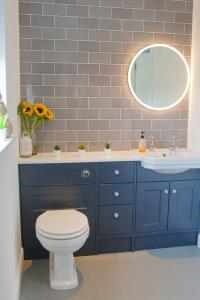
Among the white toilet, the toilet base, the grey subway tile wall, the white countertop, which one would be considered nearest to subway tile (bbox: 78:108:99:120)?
the grey subway tile wall

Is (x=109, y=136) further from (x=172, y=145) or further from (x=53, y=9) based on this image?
(x=53, y=9)

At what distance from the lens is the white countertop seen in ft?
8.34

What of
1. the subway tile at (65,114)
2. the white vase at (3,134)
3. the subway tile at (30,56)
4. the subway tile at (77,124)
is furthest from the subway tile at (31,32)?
the white vase at (3,134)

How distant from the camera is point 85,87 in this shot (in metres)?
2.86

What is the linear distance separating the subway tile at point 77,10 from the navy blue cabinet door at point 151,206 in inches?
62.8

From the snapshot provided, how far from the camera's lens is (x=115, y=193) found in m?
2.69

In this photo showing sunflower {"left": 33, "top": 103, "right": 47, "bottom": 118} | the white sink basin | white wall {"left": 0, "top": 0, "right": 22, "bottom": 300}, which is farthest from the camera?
sunflower {"left": 33, "top": 103, "right": 47, "bottom": 118}

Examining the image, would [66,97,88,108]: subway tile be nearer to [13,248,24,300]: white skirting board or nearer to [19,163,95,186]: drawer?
[19,163,95,186]: drawer

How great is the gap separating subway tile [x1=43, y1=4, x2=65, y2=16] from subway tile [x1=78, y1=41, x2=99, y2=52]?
0.30m

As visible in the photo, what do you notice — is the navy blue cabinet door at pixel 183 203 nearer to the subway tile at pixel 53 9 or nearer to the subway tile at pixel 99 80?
the subway tile at pixel 99 80

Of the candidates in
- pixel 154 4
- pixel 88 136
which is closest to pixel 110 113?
pixel 88 136

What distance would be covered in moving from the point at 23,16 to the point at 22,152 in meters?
1.17

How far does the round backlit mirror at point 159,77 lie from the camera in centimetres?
293

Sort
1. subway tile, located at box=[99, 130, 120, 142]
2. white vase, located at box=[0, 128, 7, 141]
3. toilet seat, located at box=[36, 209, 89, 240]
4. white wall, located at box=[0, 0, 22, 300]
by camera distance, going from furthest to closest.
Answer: subway tile, located at box=[99, 130, 120, 142]
toilet seat, located at box=[36, 209, 89, 240]
white vase, located at box=[0, 128, 7, 141]
white wall, located at box=[0, 0, 22, 300]
